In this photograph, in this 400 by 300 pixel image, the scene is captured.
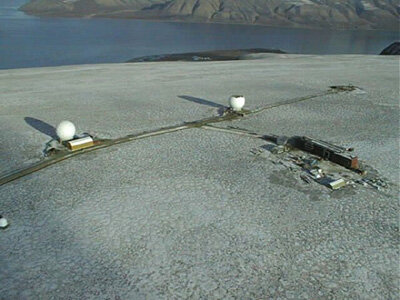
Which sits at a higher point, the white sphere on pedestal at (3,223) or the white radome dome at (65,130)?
the white radome dome at (65,130)

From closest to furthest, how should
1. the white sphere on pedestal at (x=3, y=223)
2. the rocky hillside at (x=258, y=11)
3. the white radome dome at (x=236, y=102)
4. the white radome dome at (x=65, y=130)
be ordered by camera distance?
the white sphere on pedestal at (x=3, y=223) → the white radome dome at (x=65, y=130) → the white radome dome at (x=236, y=102) → the rocky hillside at (x=258, y=11)

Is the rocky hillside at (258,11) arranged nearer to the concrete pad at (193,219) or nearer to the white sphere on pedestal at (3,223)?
the concrete pad at (193,219)

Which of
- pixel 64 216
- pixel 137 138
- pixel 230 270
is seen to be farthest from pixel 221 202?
pixel 137 138

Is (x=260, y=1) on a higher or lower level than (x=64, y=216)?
higher

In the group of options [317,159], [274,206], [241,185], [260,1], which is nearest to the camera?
[274,206]

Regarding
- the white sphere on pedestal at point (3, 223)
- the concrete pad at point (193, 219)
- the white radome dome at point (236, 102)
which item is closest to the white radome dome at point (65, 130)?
the concrete pad at point (193, 219)

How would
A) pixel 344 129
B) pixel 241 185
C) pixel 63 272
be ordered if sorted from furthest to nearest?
pixel 344 129 → pixel 241 185 → pixel 63 272

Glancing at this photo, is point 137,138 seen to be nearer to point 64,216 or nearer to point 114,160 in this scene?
point 114,160

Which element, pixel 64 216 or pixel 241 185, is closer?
pixel 64 216
